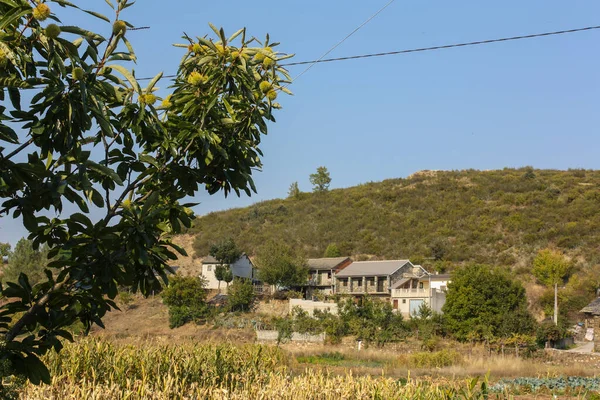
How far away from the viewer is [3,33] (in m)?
3.83

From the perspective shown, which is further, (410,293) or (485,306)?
(410,293)

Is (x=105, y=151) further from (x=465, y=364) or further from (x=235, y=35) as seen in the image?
(x=465, y=364)

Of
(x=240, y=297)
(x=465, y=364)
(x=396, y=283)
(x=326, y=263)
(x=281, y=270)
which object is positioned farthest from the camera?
(x=326, y=263)

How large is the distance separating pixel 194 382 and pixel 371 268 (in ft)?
168

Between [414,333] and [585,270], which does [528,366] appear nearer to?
[414,333]

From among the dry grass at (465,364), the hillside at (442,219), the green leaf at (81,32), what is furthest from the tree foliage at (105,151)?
the hillside at (442,219)

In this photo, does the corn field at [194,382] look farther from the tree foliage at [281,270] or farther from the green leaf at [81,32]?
the tree foliage at [281,270]

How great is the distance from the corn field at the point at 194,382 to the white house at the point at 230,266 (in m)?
49.7

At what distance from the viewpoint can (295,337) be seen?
142 ft

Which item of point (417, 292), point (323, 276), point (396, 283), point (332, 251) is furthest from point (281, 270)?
point (332, 251)

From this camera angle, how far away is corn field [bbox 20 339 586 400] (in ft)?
29.9

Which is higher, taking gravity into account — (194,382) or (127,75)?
(127,75)

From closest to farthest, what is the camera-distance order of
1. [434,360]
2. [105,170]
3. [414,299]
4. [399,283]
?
[105,170], [434,360], [414,299], [399,283]

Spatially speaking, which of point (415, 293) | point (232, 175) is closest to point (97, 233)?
point (232, 175)
